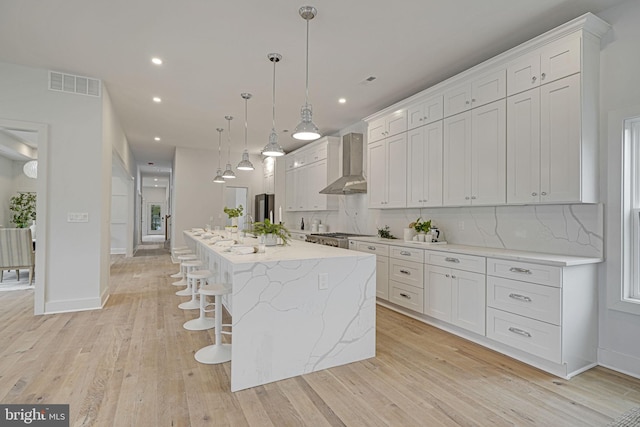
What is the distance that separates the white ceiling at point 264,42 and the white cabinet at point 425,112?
281mm

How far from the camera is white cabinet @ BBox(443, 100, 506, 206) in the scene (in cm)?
317

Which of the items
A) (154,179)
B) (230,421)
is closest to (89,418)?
(230,421)

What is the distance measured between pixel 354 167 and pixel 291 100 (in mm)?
1592

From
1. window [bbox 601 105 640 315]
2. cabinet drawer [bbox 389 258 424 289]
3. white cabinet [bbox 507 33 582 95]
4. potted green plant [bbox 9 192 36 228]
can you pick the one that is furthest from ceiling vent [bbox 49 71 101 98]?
window [bbox 601 105 640 315]

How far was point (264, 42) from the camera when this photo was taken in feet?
10.5

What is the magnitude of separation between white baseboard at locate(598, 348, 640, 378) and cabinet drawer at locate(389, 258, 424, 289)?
1.59 metres

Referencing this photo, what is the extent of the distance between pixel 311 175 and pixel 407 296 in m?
3.65

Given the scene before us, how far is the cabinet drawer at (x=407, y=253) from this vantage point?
372 cm

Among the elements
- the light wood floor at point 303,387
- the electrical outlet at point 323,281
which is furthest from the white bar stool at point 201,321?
the electrical outlet at point 323,281

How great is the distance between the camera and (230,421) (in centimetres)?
193

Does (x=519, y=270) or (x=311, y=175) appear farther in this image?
(x=311, y=175)

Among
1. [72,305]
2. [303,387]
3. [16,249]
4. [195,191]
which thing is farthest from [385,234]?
[16,249]

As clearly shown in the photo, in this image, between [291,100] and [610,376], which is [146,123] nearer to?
[291,100]

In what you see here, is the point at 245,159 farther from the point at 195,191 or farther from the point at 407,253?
the point at 195,191
